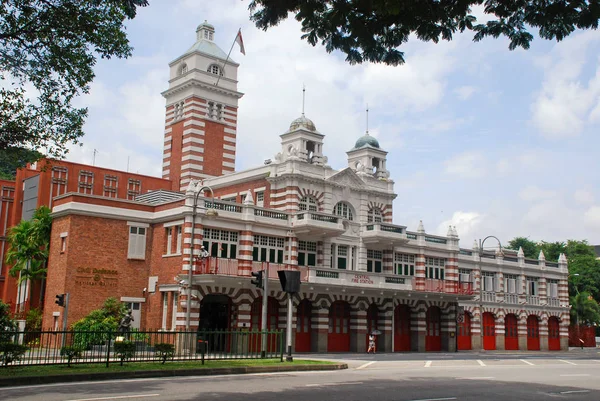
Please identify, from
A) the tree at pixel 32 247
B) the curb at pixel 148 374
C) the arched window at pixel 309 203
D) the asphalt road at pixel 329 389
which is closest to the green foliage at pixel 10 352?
the curb at pixel 148 374

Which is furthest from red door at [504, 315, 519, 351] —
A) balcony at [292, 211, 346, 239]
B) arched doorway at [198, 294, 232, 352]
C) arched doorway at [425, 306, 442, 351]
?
arched doorway at [198, 294, 232, 352]

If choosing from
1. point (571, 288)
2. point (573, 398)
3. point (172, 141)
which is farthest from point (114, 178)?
point (571, 288)

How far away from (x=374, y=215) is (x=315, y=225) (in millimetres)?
8441

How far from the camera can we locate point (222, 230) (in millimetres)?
38938

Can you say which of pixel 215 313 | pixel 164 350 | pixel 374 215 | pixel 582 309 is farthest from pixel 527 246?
pixel 164 350

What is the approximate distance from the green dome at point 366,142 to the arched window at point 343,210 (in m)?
6.47

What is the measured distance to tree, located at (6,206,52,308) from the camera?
4075cm

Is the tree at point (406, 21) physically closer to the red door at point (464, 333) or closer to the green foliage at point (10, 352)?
the green foliage at point (10, 352)

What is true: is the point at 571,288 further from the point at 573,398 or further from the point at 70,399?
the point at 70,399

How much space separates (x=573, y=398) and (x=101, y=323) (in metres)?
25.0

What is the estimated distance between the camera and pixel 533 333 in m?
58.5

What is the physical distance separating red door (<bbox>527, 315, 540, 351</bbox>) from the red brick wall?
34.9 m

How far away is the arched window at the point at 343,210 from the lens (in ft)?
152

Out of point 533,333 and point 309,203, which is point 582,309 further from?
point 309,203
